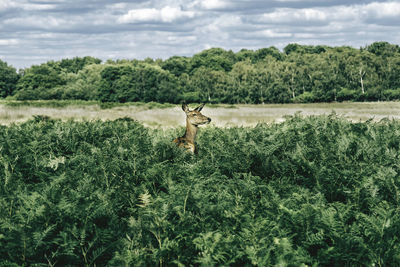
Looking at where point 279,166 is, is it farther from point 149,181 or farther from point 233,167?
point 149,181

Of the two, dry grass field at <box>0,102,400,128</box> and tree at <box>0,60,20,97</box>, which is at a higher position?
tree at <box>0,60,20,97</box>

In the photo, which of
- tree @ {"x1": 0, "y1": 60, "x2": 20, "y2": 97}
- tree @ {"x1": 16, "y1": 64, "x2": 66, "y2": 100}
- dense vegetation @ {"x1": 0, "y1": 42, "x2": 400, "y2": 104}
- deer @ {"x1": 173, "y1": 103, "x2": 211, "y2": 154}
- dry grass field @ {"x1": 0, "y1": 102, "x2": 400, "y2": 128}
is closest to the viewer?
deer @ {"x1": 173, "y1": 103, "x2": 211, "y2": 154}

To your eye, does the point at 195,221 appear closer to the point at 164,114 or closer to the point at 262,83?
the point at 164,114

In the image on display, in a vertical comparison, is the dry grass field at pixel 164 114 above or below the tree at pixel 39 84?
below

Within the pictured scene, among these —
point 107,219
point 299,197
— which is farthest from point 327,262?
point 107,219

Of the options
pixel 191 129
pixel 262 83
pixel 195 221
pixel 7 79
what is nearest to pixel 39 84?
pixel 7 79

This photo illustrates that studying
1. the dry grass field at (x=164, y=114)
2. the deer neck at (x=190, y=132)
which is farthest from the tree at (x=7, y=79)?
the deer neck at (x=190, y=132)

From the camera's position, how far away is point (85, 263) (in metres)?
4.44

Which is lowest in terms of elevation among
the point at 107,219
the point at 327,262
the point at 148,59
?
the point at 327,262

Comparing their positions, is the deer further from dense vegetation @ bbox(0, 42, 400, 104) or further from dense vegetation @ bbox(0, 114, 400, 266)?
dense vegetation @ bbox(0, 42, 400, 104)

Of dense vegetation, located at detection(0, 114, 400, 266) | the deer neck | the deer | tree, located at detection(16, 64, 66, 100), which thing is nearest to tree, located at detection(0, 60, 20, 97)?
tree, located at detection(16, 64, 66, 100)

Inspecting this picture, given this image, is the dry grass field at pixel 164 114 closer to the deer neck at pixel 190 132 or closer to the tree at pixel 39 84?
the deer neck at pixel 190 132

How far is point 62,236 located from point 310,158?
471cm

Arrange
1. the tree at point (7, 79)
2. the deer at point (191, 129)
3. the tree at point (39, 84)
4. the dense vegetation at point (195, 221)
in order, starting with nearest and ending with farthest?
the dense vegetation at point (195, 221) < the deer at point (191, 129) < the tree at point (39, 84) < the tree at point (7, 79)
